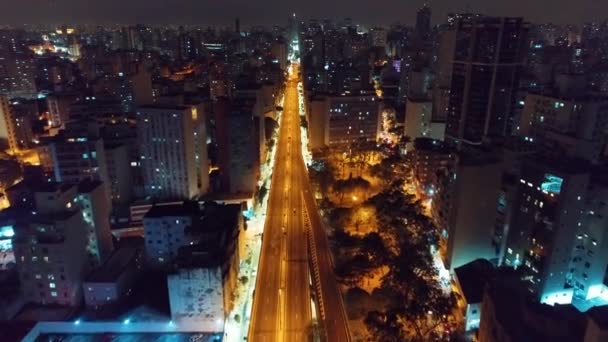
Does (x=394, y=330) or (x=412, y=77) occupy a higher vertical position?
(x=412, y=77)

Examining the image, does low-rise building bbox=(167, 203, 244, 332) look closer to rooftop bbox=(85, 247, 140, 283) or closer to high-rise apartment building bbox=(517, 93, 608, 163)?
rooftop bbox=(85, 247, 140, 283)

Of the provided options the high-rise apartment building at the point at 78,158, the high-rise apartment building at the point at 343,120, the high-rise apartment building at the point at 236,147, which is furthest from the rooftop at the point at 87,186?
the high-rise apartment building at the point at 343,120

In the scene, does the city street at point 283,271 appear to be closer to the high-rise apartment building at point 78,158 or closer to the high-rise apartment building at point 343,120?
the high-rise apartment building at point 343,120

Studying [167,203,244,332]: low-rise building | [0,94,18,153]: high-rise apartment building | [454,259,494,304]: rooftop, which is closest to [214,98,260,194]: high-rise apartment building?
[167,203,244,332]: low-rise building

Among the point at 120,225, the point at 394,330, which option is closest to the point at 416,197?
the point at 394,330

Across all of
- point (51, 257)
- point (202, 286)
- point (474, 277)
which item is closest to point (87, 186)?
point (51, 257)

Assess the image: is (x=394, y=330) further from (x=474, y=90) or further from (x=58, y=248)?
(x=474, y=90)

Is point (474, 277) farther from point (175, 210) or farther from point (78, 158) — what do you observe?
point (78, 158)

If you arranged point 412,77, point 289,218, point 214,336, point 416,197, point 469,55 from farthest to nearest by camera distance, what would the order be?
point 412,77 → point 469,55 → point 416,197 → point 289,218 → point 214,336
